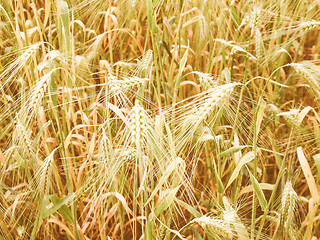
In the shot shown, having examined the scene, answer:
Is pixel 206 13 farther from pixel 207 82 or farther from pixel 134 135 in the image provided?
pixel 134 135

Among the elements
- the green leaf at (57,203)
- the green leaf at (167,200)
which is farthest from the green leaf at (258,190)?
the green leaf at (57,203)

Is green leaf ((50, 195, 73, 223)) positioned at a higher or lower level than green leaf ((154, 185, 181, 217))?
lower

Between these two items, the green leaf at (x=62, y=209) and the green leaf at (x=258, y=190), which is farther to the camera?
the green leaf at (x=62, y=209)

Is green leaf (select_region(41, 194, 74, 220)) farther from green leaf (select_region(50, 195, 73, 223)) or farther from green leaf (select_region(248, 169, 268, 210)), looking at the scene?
green leaf (select_region(248, 169, 268, 210))

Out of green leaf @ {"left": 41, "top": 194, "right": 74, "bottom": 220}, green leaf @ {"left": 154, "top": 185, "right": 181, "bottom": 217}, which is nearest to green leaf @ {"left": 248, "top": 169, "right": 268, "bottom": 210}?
green leaf @ {"left": 154, "top": 185, "right": 181, "bottom": 217}

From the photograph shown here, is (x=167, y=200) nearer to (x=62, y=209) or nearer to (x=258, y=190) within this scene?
(x=258, y=190)

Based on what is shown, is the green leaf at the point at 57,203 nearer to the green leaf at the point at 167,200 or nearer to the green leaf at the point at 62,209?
the green leaf at the point at 62,209

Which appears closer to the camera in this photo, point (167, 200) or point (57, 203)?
point (167, 200)

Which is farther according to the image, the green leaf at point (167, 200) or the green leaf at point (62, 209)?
the green leaf at point (62, 209)

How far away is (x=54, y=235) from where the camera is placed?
52.4 inches

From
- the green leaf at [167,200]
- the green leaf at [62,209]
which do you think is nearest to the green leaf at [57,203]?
the green leaf at [62,209]

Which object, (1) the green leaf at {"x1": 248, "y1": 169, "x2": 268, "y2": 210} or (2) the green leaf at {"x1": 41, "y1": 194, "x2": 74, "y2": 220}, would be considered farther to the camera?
(2) the green leaf at {"x1": 41, "y1": 194, "x2": 74, "y2": 220}

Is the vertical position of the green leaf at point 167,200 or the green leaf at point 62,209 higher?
the green leaf at point 167,200

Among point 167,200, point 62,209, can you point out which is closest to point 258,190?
point 167,200
